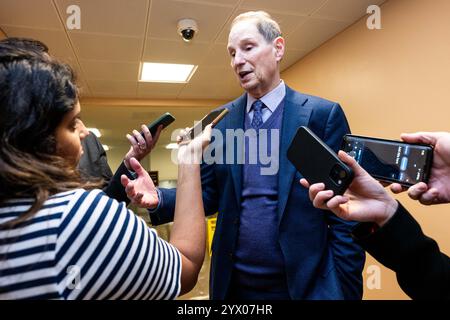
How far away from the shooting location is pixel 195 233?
0.68 m

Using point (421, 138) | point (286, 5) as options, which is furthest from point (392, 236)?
point (286, 5)

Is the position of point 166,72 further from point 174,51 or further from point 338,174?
point 338,174

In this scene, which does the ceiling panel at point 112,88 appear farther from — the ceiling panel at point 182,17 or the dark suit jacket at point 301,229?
the dark suit jacket at point 301,229

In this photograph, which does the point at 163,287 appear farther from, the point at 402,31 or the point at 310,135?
the point at 402,31

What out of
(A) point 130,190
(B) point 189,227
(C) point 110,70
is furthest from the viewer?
(C) point 110,70

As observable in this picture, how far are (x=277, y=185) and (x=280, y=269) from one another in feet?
0.96

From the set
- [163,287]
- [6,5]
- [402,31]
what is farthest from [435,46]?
[6,5]

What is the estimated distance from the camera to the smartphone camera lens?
66 cm

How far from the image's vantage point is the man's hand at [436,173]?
2.64ft

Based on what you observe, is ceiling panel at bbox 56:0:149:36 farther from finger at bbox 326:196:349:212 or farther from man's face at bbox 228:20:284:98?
finger at bbox 326:196:349:212

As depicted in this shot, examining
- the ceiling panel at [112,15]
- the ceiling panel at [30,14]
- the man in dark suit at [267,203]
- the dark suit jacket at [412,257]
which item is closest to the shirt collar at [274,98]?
the man in dark suit at [267,203]

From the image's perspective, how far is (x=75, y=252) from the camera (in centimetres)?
45

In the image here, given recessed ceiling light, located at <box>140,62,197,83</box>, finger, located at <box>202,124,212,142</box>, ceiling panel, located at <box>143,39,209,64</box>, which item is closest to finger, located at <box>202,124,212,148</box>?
finger, located at <box>202,124,212,142</box>

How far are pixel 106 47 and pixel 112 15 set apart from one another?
62 centimetres
